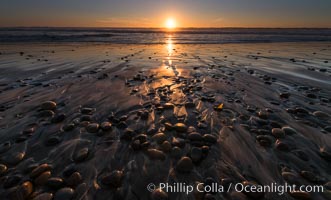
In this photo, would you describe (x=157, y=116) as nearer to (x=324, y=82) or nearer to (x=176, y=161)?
(x=176, y=161)

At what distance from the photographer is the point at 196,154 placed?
2.35 metres

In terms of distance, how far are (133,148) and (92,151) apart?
1.88ft

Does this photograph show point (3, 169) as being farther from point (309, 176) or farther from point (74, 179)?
point (309, 176)

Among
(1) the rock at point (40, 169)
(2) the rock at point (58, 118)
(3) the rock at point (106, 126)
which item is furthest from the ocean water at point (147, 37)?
(1) the rock at point (40, 169)

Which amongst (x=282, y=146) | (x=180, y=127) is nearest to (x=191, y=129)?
(x=180, y=127)

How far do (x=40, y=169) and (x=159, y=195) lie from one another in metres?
1.45

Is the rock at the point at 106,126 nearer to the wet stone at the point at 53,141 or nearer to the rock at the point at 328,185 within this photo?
the wet stone at the point at 53,141

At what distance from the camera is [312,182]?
198cm

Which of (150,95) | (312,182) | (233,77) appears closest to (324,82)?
(233,77)

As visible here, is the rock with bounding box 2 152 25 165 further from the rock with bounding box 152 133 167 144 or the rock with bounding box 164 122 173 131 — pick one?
the rock with bounding box 164 122 173 131

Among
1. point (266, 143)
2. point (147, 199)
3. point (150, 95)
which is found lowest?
point (147, 199)

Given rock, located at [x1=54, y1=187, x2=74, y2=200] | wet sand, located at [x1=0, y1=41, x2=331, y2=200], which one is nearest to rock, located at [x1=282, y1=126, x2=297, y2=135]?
wet sand, located at [x1=0, y1=41, x2=331, y2=200]

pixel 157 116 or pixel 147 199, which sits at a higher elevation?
pixel 157 116

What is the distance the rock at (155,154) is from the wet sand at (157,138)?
2cm
